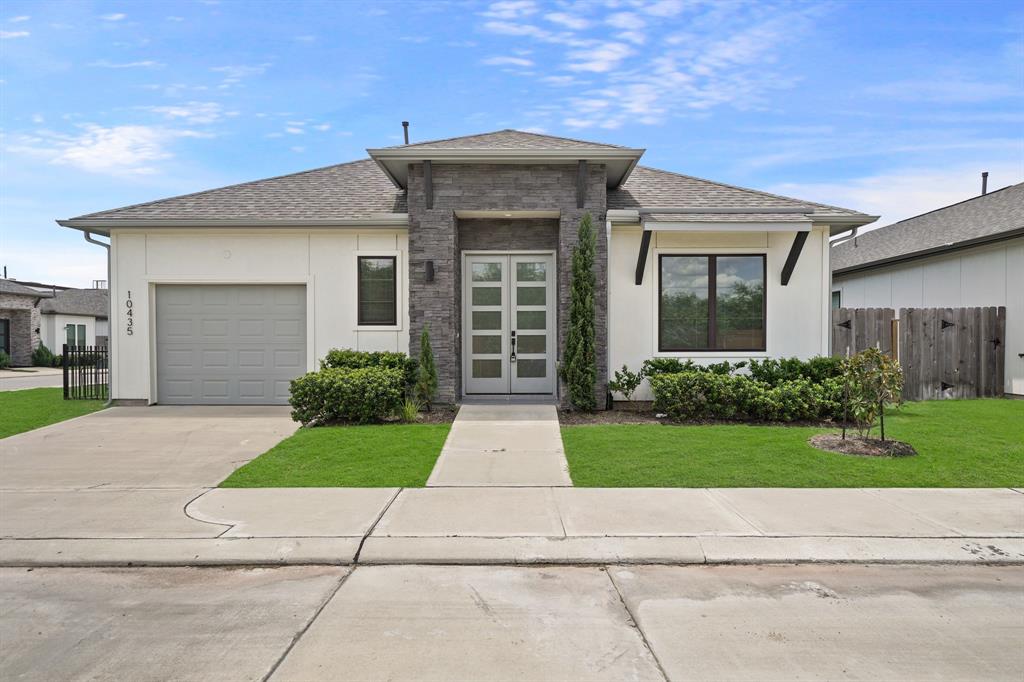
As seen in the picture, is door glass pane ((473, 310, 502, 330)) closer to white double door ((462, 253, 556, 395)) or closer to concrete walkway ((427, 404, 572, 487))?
white double door ((462, 253, 556, 395))

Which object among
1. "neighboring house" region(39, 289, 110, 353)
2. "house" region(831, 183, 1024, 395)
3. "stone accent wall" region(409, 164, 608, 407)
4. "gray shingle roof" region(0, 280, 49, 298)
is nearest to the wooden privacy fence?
"house" region(831, 183, 1024, 395)

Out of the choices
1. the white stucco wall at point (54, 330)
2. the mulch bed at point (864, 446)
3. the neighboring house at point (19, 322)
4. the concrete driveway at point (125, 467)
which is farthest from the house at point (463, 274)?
the white stucco wall at point (54, 330)

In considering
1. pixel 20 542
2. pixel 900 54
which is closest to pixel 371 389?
pixel 20 542

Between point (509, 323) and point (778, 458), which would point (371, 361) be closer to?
point (509, 323)

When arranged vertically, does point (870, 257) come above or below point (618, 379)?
above

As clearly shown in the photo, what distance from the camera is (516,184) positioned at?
37.3 feet

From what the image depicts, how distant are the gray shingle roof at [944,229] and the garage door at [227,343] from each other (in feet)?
51.6

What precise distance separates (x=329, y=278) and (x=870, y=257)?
1679 cm

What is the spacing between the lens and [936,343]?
13.9 m

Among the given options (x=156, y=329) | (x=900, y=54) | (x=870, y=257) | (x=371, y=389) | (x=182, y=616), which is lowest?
(x=182, y=616)

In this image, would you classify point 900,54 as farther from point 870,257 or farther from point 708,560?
point 708,560

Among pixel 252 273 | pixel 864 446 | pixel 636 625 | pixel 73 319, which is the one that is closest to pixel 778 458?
pixel 864 446

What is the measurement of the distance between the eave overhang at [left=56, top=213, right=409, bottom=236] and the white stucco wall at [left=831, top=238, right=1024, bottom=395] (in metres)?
11.1

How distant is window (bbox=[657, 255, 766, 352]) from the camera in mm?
11992
